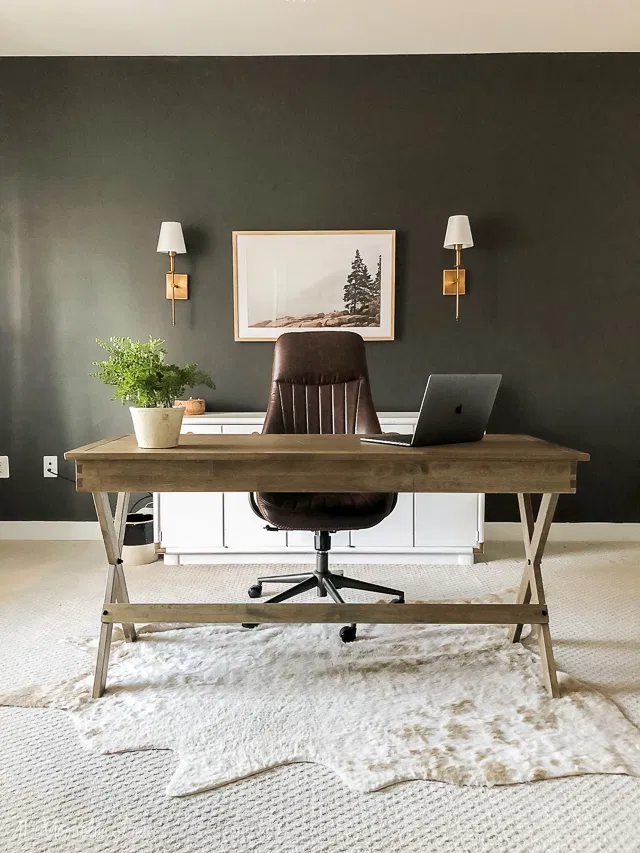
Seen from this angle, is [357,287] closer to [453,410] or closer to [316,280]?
[316,280]

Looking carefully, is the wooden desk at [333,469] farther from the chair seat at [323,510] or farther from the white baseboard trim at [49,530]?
the white baseboard trim at [49,530]

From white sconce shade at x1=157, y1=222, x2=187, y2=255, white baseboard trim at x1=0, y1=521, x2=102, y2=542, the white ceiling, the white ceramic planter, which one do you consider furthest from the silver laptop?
white baseboard trim at x1=0, y1=521, x2=102, y2=542

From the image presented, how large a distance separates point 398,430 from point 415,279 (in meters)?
0.92

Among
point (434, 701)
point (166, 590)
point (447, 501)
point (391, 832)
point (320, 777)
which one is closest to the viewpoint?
point (391, 832)

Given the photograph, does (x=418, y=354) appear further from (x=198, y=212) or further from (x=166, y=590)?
(x=166, y=590)

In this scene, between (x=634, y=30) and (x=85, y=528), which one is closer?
(x=634, y=30)

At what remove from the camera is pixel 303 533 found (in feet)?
10.4

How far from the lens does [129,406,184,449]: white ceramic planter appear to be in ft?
5.70

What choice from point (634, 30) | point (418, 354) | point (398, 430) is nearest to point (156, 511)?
point (398, 430)

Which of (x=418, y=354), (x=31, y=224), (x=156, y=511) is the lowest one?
(x=156, y=511)

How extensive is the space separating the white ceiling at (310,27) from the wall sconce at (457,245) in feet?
3.03

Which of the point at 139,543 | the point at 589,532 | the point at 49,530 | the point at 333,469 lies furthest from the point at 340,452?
the point at 49,530

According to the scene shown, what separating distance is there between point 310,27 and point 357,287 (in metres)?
1.30

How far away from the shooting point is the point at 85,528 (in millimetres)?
3627
